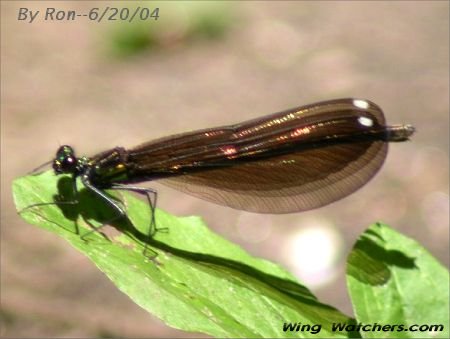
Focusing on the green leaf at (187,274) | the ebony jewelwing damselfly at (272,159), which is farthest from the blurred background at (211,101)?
the green leaf at (187,274)

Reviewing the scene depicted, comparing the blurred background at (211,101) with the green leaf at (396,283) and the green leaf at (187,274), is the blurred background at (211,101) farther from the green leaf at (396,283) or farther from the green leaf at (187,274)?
the green leaf at (396,283)

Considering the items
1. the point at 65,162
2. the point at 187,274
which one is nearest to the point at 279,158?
the point at 65,162

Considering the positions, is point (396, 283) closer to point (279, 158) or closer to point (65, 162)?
point (279, 158)

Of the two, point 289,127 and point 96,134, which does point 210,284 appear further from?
point 96,134

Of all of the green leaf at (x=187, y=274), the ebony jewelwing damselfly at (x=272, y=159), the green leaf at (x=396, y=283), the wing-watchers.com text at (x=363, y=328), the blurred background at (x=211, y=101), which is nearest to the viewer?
the green leaf at (x=187, y=274)

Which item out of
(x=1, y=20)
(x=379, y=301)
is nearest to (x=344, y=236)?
(x=379, y=301)

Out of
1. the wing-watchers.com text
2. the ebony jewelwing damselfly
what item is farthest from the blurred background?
the wing-watchers.com text
